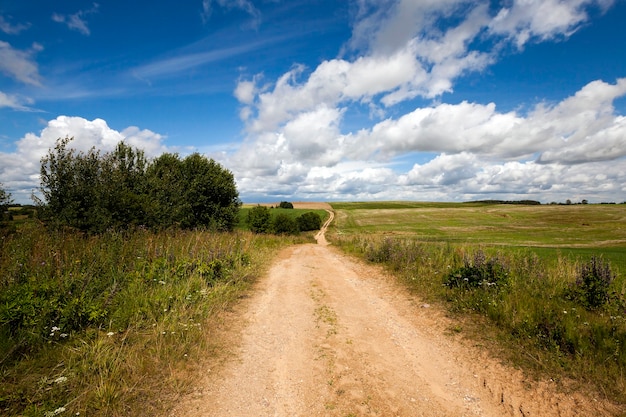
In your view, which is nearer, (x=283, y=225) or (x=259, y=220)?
(x=259, y=220)

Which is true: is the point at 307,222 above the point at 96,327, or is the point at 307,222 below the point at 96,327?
below

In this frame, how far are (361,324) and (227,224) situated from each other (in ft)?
105

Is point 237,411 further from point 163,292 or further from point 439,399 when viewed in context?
point 163,292

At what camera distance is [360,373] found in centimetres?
475

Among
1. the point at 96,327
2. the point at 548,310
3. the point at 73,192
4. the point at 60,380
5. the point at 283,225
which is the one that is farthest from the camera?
the point at 283,225

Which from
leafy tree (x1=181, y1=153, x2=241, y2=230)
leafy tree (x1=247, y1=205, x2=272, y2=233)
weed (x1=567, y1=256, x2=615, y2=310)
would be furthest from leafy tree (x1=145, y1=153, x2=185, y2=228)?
weed (x1=567, y1=256, x2=615, y2=310)

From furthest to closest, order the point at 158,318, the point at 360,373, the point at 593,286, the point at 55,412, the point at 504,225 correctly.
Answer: the point at 504,225, the point at 593,286, the point at 158,318, the point at 360,373, the point at 55,412

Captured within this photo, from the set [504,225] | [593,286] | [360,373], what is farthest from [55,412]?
[504,225]

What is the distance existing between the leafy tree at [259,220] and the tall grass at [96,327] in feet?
116

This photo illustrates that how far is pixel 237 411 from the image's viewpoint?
3848mm

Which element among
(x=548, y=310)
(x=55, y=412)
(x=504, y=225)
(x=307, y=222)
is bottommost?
(x=504, y=225)

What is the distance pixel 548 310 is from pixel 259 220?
4003 centimetres

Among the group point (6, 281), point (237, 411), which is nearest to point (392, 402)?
point (237, 411)

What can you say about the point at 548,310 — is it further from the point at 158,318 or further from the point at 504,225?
the point at 504,225
